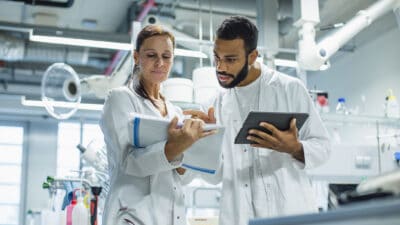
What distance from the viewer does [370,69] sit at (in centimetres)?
721

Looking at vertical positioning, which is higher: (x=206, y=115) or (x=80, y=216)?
(x=206, y=115)

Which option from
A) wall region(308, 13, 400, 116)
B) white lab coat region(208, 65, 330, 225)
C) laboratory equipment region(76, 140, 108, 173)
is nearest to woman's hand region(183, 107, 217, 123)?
white lab coat region(208, 65, 330, 225)

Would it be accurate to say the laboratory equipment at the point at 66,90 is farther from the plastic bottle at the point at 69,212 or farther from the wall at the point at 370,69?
the wall at the point at 370,69

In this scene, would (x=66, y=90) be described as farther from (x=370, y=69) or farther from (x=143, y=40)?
(x=370, y=69)

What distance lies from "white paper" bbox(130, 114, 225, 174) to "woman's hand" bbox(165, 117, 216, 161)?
0.07ft

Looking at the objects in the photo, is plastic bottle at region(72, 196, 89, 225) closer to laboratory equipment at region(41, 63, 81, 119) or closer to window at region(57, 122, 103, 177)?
laboratory equipment at region(41, 63, 81, 119)

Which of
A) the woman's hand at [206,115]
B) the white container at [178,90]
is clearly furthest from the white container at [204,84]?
the woman's hand at [206,115]

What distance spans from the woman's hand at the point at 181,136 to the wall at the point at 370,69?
17.5 feet

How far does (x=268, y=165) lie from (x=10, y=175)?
29.1 feet

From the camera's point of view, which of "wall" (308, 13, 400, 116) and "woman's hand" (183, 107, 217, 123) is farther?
"wall" (308, 13, 400, 116)

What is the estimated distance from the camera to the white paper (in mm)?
1727

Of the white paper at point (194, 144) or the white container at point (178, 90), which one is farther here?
the white container at point (178, 90)

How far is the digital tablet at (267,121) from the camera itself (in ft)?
6.13

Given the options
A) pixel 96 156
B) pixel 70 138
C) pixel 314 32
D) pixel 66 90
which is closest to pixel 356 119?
pixel 314 32
